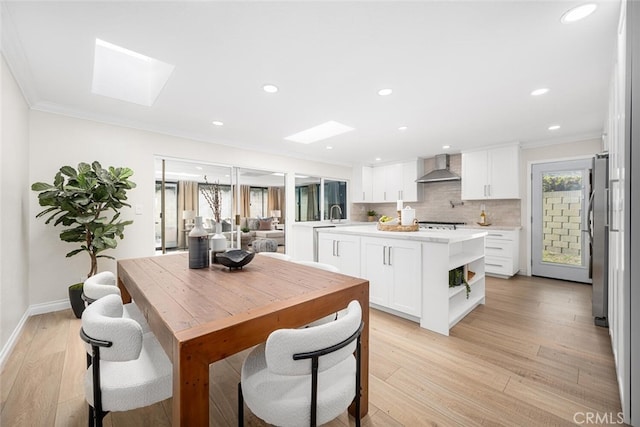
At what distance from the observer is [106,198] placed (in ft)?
9.62

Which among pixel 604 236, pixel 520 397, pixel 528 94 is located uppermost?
pixel 528 94

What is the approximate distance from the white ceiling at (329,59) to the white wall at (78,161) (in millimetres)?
204

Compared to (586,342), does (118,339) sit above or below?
above

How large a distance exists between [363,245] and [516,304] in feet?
6.91

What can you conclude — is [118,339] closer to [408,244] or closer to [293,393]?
[293,393]

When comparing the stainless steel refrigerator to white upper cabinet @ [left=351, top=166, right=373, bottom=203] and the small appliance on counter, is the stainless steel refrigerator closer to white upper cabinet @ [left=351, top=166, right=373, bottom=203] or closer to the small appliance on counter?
the small appliance on counter

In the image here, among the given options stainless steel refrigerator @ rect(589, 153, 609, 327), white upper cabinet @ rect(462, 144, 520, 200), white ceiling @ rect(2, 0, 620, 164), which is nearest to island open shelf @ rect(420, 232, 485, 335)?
stainless steel refrigerator @ rect(589, 153, 609, 327)

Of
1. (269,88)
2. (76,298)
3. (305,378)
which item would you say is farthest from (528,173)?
(76,298)

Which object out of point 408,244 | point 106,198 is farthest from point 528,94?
point 106,198

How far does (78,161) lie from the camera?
3.23 m

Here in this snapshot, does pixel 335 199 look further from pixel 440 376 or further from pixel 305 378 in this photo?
pixel 305 378

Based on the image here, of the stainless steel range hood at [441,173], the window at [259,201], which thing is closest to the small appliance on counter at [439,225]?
the stainless steel range hood at [441,173]

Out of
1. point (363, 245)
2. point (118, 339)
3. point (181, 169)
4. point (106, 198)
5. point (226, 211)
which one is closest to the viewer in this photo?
point (118, 339)

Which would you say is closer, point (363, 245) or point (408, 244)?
point (408, 244)
